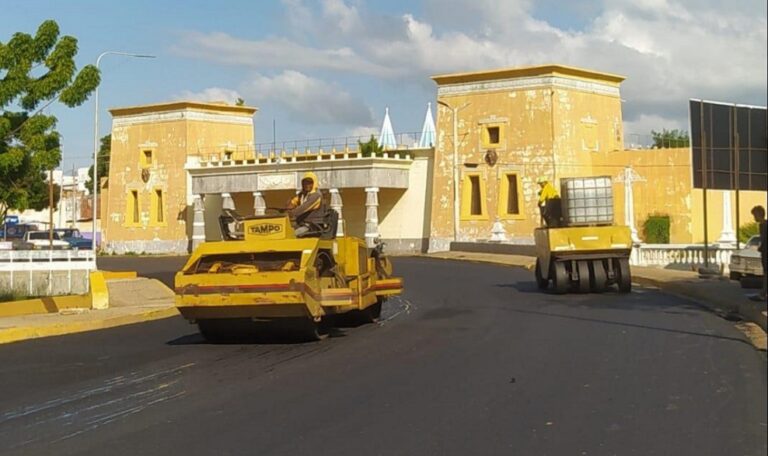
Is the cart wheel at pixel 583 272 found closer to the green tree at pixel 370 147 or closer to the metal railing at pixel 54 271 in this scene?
the metal railing at pixel 54 271

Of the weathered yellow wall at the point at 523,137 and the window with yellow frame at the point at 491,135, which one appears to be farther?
the window with yellow frame at the point at 491,135

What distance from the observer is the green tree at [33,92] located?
63.8 ft

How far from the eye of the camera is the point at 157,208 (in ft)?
217

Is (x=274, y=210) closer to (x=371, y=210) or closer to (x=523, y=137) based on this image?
(x=523, y=137)

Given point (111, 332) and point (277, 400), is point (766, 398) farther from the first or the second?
point (111, 332)

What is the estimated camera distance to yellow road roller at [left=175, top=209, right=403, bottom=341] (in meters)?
13.4

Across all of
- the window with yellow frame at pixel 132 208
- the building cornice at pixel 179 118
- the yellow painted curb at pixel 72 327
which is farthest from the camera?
the window with yellow frame at pixel 132 208

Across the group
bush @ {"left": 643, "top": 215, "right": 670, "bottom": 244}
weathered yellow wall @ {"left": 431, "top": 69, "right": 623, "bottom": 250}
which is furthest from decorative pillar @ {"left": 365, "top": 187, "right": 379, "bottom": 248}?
bush @ {"left": 643, "top": 215, "right": 670, "bottom": 244}

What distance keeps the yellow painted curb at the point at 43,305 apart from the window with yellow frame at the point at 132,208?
4715 centimetres

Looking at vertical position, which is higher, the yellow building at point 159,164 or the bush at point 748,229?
the yellow building at point 159,164

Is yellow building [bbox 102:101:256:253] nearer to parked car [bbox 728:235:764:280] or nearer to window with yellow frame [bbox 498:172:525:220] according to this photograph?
window with yellow frame [bbox 498:172:525:220]

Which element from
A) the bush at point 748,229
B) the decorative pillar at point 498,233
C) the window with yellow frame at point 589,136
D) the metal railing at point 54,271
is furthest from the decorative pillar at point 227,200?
the metal railing at point 54,271

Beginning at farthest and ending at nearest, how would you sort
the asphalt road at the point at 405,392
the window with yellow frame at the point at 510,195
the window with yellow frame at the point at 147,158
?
1. the window with yellow frame at the point at 147,158
2. the window with yellow frame at the point at 510,195
3. the asphalt road at the point at 405,392

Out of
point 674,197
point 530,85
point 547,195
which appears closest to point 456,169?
point 530,85
